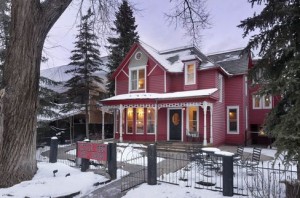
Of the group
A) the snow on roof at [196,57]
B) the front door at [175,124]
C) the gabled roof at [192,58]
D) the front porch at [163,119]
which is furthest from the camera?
the snow on roof at [196,57]

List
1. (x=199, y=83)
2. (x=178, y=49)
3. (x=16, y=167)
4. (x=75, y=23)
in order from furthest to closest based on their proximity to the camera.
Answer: (x=178, y=49) → (x=199, y=83) → (x=75, y=23) → (x=16, y=167)

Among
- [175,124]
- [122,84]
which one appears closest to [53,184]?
[175,124]

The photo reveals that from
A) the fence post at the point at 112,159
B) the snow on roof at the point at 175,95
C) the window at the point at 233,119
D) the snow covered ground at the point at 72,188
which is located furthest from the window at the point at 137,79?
the snow covered ground at the point at 72,188

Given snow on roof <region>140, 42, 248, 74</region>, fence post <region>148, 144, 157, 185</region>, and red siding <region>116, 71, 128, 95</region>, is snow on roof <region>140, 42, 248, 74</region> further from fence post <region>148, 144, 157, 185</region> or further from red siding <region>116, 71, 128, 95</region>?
fence post <region>148, 144, 157, 185</region>

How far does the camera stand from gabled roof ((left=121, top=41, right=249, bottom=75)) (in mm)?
20141

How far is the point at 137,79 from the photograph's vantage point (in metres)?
21.8

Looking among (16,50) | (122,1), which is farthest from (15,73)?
(122,1)

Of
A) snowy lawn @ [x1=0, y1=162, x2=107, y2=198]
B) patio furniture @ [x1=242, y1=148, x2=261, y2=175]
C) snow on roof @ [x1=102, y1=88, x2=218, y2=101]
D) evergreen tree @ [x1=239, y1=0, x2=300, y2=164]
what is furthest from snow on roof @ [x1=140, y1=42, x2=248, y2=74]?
snowy lawn @ [x1=0, y1=162, x2=107, y2=198]

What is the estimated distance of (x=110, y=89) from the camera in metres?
A: 28.5

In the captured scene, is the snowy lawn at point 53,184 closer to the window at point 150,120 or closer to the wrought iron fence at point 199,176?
the wrought iron fence at point 199,176

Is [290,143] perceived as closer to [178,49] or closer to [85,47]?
[178,49]

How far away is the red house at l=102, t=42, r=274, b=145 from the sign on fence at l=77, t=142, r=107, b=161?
9.16 metres

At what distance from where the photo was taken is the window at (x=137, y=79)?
21.6 meters

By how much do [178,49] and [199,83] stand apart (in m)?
4.83
